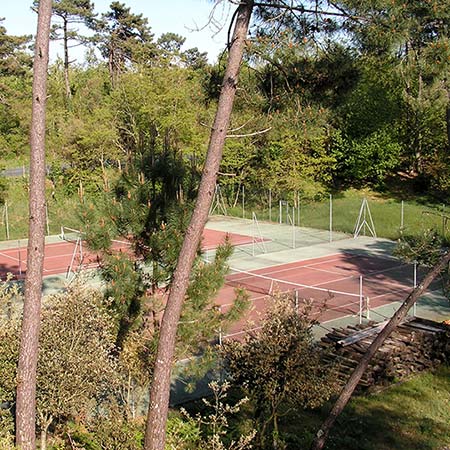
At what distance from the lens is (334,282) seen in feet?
66.4

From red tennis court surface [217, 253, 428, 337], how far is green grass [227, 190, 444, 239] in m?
5.57

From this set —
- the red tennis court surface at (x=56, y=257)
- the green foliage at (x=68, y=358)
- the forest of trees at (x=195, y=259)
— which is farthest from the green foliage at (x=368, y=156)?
the green foliage at (x=68, y=358)

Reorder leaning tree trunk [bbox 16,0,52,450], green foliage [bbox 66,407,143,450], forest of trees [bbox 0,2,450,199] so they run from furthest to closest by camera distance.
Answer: forest of trees [bbox 0,2,450,199]
leaning tree trunk [bbox 16,0,52,450]
green foliage [bbox 66,407,143,450]

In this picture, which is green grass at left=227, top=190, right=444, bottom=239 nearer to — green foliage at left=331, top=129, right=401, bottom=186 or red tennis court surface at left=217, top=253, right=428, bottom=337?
green foliage at left=331, top=129, right=401, bottom=186

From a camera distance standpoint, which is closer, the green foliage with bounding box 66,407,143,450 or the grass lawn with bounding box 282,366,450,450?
the green foliage with bounding box 66,407,143,450

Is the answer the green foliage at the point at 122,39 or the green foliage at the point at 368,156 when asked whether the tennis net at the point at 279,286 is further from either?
the green foliage at the point at 122,39

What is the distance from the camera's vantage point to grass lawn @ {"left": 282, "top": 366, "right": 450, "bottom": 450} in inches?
383

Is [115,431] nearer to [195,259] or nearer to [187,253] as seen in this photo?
[187,253]

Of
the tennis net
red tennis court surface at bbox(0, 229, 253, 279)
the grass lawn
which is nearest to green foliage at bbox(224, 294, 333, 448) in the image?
the grass lawn

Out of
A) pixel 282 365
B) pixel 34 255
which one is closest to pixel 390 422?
pixel 282 365

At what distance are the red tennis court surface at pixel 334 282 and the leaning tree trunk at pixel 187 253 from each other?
8576 mm

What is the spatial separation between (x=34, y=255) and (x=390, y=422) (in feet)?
21.3

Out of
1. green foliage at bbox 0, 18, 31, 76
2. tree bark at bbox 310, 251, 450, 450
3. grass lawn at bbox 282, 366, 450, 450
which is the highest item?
green foliage at bbox 0, 18, 31, 76

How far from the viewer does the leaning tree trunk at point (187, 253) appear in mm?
6855
